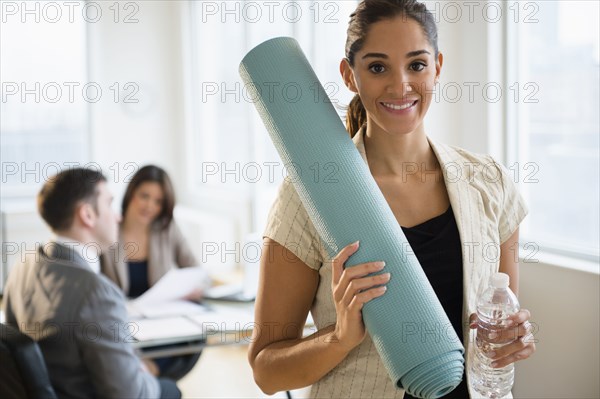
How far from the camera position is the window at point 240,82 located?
15.0 ft

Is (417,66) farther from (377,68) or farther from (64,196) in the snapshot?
(64,196)

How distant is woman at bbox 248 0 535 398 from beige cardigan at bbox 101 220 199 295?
2469 millimetres

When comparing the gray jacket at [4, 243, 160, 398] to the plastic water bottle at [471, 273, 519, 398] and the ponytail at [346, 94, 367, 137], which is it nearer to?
the ponytail at [346, 94, 367, 137]

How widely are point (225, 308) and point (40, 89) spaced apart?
4303mm

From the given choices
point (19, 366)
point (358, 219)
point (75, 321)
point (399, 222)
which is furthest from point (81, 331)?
point (358, 219)

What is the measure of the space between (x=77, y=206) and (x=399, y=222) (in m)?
1.71

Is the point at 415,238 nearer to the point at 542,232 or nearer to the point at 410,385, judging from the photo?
the point at 410,385

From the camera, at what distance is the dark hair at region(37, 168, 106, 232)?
267cm

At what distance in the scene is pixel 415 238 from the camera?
1299mm

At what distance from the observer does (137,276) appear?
376cm

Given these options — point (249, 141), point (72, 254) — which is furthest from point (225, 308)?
point (249, 141)

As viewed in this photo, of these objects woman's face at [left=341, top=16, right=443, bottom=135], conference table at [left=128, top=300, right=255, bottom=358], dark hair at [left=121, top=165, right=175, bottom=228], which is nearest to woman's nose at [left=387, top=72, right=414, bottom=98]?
woman's face at [left=341, top=16, right=443, bottom=135]

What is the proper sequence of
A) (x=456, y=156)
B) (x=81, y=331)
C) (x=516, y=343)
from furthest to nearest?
(x=81, y=331) → (x=456, y=156) → (x=516, y=343)

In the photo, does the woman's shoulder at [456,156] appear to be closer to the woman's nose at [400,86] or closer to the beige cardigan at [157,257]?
the woman's nose at [400,86]
